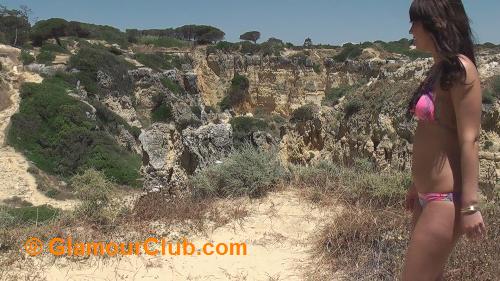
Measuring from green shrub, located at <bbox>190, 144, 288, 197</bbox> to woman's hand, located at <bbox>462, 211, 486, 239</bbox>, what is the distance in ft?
11.4

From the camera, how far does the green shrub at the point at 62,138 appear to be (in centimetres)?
2111

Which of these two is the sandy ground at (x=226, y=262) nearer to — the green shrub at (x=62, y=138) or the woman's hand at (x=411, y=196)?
the woman's hand at (x=411, y=196)

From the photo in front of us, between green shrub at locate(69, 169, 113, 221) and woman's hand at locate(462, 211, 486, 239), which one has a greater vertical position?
woman's hand at locate(462, 211, 486, 239)

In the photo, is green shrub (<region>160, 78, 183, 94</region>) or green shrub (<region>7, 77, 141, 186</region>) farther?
green shrub (<region>160, 78, 183, 94</region>)

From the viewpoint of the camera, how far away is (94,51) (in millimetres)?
30922

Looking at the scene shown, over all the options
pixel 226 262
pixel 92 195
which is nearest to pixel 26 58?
pixel 92 195

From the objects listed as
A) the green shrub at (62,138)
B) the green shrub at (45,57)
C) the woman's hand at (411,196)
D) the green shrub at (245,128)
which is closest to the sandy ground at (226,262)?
the woman's hand at (411,196)

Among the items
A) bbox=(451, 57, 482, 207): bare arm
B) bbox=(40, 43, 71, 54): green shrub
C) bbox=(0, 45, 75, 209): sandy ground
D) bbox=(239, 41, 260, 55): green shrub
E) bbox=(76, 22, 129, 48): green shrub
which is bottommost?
bbox=(0, 45, 75, 209): sandy ground

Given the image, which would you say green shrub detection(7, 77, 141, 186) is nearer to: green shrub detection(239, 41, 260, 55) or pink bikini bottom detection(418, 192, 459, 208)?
pink bikini bottom detection(418, 192, 459, 208)

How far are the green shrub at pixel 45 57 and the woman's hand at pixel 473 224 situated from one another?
30038 mm

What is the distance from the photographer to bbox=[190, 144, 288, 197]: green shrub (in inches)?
212

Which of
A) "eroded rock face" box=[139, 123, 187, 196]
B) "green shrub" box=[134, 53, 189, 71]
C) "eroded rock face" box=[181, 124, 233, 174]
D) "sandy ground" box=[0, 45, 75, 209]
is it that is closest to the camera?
"eroded rock face" box=[139, 123, 187, 196]

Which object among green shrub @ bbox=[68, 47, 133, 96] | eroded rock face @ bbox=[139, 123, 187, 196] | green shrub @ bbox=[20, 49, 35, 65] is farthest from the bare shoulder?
green shrub @ bbox=[20, 49, 35, 65]

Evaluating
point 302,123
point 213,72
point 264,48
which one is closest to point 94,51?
point 213,72
